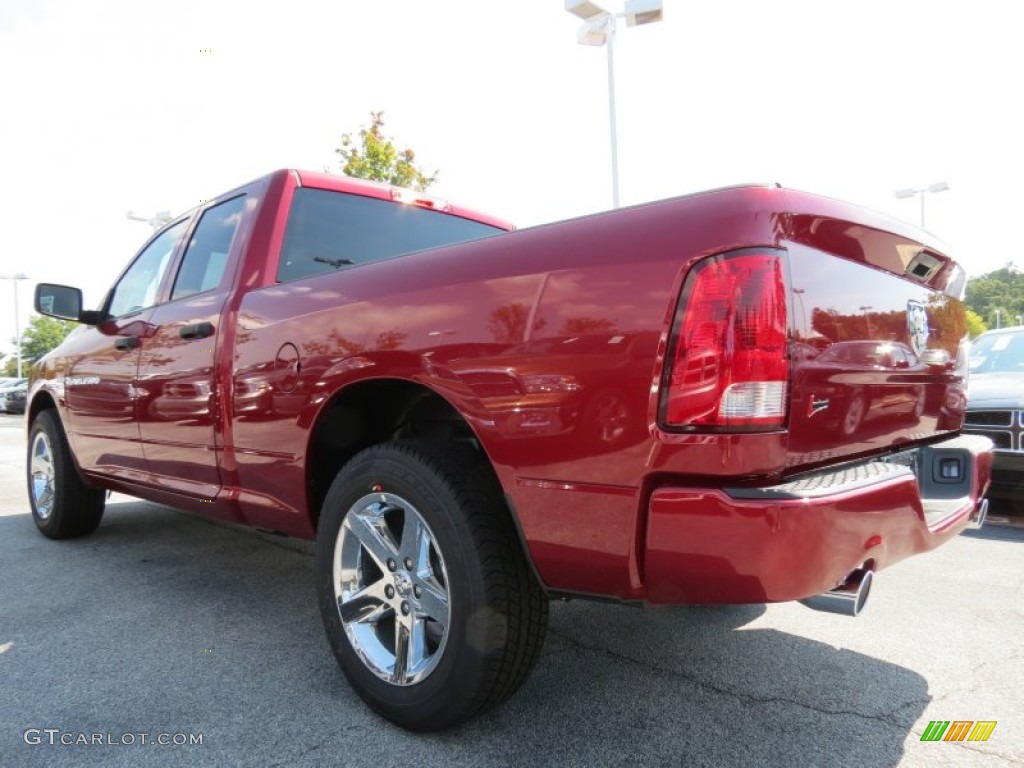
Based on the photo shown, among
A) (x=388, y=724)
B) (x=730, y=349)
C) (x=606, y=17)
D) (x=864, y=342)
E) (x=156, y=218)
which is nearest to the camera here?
(x=730, y=349)

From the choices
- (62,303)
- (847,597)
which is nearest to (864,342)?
(847,597)

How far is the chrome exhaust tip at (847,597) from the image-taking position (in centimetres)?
170

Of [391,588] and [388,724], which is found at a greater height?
[391,588]

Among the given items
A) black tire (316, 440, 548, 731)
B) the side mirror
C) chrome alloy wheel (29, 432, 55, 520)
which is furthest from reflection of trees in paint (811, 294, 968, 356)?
chrome alloy wheel (29, 432, 55, 520)

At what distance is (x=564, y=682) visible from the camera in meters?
2.45

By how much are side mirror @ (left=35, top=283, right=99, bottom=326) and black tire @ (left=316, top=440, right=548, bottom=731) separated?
2.70 meters

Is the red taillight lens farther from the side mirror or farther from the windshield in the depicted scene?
the windshield

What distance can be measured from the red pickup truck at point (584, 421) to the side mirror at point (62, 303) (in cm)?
167

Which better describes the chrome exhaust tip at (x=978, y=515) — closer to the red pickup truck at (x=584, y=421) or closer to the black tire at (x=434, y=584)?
the red pickup truck at (x=584, y=421)

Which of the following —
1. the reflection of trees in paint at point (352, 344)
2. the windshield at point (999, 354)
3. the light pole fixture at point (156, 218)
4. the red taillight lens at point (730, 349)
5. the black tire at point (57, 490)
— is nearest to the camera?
the red taillight lens at point (730, 349)

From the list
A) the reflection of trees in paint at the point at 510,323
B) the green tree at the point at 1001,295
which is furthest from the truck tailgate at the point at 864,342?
the green tree at the point at 1001,295

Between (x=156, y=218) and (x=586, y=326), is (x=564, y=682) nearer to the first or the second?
(x=586, y=326)

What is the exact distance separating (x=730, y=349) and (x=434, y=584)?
3.59 feet

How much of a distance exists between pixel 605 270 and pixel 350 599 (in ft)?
4.41
